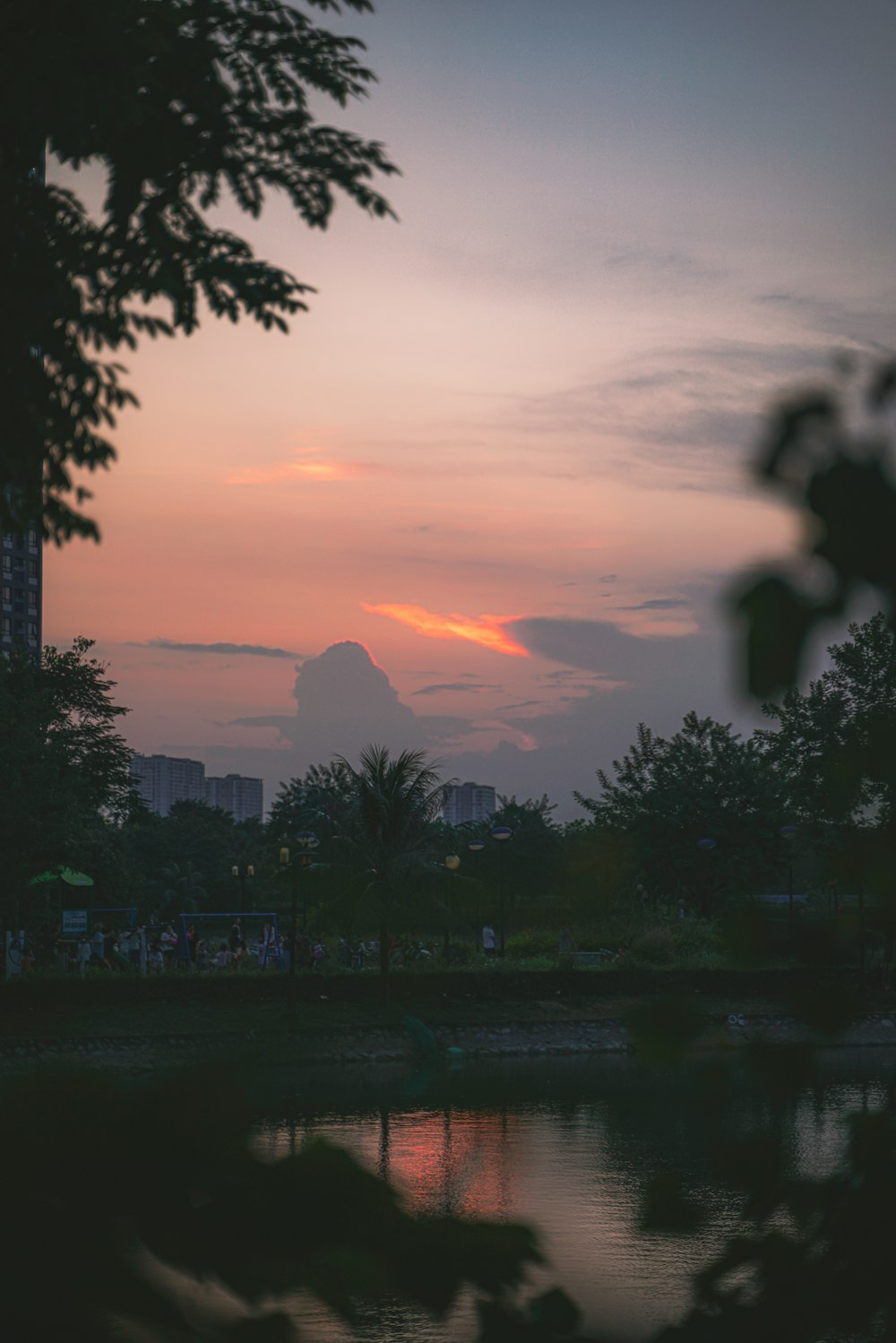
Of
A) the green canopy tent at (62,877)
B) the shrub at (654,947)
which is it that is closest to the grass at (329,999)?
the shrub at (654,947)

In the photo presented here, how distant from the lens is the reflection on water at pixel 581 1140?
5.66 ft

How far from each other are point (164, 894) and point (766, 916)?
76.6m

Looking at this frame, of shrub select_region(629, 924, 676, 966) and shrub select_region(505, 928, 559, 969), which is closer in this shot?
shrub select_region(629, 924, 676, 966)

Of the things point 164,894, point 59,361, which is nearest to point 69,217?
point 59,361

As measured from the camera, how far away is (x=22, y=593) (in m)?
132

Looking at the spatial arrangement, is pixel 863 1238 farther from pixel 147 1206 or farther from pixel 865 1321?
pixel 147 1206

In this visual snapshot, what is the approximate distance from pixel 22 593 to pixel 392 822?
103149 mm

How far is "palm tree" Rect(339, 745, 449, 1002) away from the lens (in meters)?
37.0

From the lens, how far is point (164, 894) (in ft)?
248

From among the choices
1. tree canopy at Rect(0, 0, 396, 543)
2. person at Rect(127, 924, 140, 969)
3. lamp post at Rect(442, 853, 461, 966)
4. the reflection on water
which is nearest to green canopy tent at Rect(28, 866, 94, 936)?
person at Rect(127, 924, 140, 969)

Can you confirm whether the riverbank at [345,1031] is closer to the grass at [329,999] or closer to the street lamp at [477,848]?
the grass at [329,999]

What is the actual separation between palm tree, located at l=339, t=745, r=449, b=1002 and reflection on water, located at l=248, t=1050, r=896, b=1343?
18.3 feet

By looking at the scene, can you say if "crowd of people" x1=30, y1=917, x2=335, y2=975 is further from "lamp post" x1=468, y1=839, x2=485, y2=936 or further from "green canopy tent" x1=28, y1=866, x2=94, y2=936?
"lamp post" x1=468, y1=839, x2=485, y2=936

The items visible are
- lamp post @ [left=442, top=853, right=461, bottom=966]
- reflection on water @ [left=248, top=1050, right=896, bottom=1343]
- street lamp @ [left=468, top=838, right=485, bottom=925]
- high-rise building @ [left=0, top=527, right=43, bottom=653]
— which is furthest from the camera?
high-rise building @ [left=0, top=527, right=43, bottom=653]
